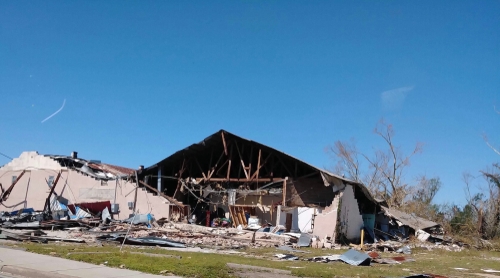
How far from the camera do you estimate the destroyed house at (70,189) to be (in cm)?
3284

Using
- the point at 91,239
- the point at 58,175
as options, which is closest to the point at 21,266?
the point at 91,239

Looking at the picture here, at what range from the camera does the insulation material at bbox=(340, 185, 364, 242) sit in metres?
28.0

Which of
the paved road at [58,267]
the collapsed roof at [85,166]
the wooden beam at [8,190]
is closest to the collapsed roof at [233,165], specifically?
the collapsed roof at [85,166]

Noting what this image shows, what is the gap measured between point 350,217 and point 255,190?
6.54 m

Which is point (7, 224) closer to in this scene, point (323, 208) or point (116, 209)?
point (116, 209)

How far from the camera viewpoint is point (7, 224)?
25.2m

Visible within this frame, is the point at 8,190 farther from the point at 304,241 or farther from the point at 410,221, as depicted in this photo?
the point at 410,221

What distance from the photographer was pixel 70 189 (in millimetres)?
35469

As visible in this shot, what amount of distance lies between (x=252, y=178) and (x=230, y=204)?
2.85 metres

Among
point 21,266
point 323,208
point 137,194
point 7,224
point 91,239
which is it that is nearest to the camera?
point 21,266

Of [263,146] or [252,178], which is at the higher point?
[263,146]

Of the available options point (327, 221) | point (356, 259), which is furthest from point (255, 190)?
point (356, 259)

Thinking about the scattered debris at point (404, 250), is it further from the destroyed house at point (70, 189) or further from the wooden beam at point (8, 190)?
the wooden beam at point (8, 190)

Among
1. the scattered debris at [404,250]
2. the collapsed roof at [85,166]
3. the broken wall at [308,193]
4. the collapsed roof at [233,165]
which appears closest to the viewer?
the scattered debris at [404,250]
